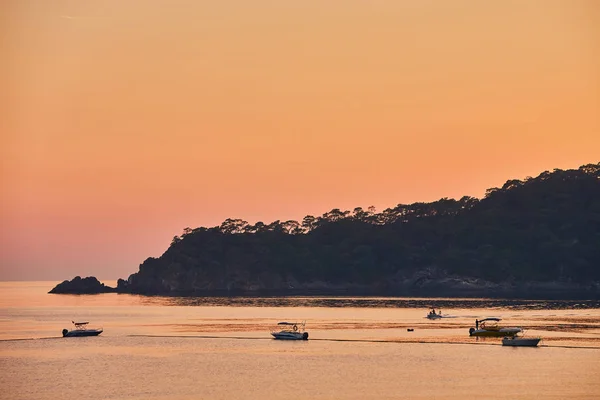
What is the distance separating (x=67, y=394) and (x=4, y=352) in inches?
1285

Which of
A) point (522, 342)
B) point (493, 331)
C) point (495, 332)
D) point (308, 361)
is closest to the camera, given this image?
point (308, 361)

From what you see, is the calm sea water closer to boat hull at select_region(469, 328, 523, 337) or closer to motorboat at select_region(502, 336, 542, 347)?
motorboat at select_region(502, 336, 542, 347)

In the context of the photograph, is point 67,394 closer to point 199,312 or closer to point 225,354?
point 225,354

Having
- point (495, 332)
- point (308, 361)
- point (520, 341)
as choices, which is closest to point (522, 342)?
point (520, 341)

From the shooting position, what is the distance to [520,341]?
101 m

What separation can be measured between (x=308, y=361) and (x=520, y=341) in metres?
23.2

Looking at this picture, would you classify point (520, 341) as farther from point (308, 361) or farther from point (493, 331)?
point (308, 361)

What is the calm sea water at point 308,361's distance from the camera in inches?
2958

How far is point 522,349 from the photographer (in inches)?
3878

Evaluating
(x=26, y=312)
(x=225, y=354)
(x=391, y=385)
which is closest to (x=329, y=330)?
(x=225, y=354)

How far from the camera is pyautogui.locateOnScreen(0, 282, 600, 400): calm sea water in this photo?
246 ft

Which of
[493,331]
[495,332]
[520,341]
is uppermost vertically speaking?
[493,331]

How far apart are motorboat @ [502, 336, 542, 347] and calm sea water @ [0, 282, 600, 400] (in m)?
1.04

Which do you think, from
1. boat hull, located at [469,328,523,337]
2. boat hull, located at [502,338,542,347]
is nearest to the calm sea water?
boat hull, located at [502,338,542,347]
